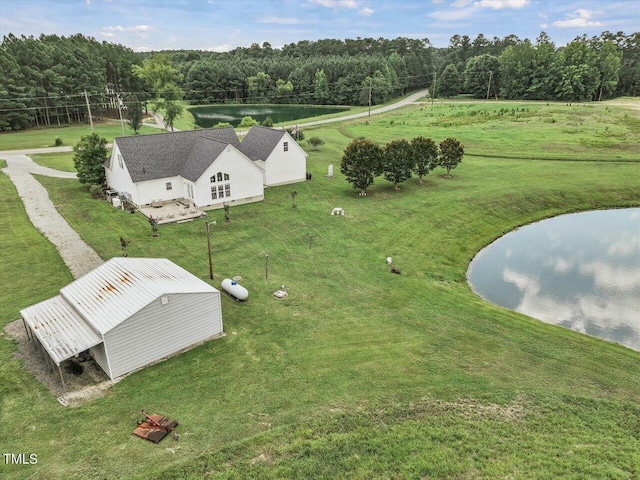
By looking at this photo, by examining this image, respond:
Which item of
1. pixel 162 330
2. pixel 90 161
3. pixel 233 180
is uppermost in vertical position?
pixel 90 161

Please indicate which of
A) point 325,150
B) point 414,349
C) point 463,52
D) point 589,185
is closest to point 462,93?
point 463,52

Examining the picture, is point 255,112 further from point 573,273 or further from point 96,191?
point 573,273

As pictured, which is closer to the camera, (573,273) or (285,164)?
(573,273)

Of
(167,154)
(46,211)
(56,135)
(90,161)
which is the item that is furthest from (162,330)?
(56,135)

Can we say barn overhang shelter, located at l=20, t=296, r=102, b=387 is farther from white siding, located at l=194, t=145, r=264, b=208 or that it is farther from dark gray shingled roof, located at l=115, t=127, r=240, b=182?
dark gray shingled roof, located at l=115, t=127, r=240, b=182

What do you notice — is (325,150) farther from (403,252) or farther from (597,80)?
(597,80)

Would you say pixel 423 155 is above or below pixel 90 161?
below
